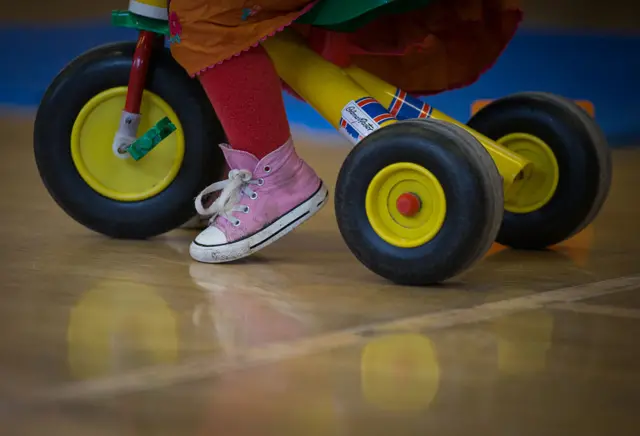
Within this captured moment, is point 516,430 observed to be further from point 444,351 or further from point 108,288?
point 108,288

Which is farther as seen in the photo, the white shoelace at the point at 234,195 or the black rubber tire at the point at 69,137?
the black rubber tire at the point at 69,137

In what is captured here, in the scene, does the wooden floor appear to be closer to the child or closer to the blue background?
the child

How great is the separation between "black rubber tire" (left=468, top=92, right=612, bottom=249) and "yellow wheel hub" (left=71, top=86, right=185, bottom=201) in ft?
1.80

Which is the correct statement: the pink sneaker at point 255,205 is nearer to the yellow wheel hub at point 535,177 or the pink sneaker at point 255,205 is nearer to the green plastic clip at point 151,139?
the green plastic clip at point 151,139

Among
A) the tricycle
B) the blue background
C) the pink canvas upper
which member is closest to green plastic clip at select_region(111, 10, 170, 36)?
the tricycle

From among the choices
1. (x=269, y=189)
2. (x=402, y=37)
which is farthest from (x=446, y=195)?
(x=402, y=37)

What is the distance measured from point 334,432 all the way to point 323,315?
36 centimetres

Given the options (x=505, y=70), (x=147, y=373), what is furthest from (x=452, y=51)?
(x=505, y=70)

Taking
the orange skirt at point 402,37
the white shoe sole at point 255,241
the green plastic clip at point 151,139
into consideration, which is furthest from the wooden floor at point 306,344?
the orange skirt at point 402,37

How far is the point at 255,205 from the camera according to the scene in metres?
1.40

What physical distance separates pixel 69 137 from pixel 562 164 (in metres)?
0.80

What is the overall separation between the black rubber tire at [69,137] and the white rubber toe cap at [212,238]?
0.14 meters

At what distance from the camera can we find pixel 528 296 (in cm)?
122

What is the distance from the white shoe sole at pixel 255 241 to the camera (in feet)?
4.56
